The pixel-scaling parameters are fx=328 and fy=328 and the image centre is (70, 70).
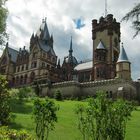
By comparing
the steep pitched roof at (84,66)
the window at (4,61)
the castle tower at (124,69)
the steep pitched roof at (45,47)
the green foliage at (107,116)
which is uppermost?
the steep pitched roof at (45,47)

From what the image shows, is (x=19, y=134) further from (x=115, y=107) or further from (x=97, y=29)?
(x=97, y=29)

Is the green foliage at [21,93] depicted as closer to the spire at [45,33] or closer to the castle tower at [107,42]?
the castle tower at [107,42]

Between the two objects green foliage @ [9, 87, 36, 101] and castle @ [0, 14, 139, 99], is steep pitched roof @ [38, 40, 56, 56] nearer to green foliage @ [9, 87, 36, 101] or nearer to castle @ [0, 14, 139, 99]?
castle @ [0, 14, 139, 99]

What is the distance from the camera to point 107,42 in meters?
75.1

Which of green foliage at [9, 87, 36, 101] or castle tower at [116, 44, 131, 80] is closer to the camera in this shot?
green foliage at [9, 87, 36, 101]

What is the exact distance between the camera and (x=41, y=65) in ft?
265

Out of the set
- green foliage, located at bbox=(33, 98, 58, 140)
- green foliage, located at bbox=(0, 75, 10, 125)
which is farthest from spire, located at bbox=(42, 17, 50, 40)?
green foliage, located at bbox=(33, 98, 58, 140)

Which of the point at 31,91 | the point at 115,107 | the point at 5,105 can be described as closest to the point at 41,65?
the point at 31,91

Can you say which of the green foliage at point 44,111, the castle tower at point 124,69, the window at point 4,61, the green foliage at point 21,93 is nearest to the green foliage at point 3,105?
the green foliage at point 44,111

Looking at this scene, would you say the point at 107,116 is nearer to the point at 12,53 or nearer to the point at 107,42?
the point at 107,42

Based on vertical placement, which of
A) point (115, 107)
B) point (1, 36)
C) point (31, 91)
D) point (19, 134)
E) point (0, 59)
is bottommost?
point (19, 134)

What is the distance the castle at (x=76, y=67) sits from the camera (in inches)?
2477

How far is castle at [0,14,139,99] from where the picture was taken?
62906 millimetres

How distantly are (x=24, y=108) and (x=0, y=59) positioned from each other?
5043 cm
